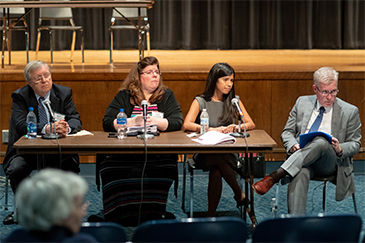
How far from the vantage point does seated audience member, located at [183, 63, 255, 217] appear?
351cm

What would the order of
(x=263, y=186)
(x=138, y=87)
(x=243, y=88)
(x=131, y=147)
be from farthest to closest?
(x=243, y=88), (x=138, y=87), (x=263, y=186), (x=131, y=147)

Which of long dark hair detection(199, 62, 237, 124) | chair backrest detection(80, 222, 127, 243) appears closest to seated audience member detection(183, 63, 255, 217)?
long dark hair detection(199, 62, 237, 124)

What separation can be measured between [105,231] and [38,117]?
2157 millimetres

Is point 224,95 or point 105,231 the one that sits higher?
point 224,95

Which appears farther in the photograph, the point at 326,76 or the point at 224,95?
the point at 224,95

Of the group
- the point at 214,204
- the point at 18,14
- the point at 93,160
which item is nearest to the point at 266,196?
the point at 214,204

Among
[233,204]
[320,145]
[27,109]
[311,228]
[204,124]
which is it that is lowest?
[233,204]

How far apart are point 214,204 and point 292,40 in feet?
19.9

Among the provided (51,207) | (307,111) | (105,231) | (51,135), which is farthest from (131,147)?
(51,207)

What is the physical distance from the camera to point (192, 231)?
174cm

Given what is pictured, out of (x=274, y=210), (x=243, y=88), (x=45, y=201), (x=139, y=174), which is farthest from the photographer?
(x=243, y=88)

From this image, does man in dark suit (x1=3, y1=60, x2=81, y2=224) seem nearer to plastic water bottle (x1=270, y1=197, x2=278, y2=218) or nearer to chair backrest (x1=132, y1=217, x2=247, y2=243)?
plastic water bottle (x1=270, y1=197, x2=278, y2=218)

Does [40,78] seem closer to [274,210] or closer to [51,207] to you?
[274,210]

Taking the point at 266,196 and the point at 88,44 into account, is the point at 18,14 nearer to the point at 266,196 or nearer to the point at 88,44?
the point at 88,44
